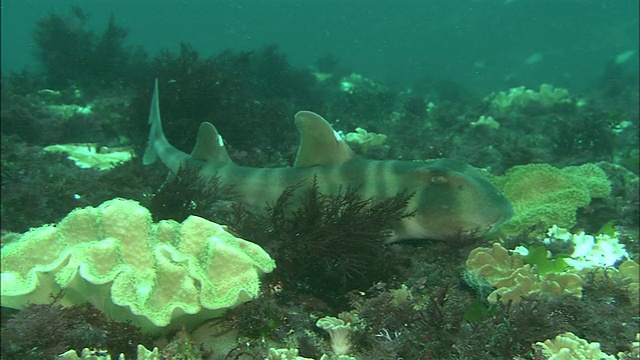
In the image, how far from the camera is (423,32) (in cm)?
8062

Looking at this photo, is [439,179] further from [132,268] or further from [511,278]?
[132,268]

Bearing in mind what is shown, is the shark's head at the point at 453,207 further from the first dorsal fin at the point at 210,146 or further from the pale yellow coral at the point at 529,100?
the pale yellow coral at the point at 529,100

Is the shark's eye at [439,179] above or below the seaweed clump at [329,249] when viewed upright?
above

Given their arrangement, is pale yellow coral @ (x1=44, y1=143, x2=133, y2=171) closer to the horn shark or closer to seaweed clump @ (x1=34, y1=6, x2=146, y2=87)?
the horn shark

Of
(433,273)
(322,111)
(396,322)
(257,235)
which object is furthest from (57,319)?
(322,111)

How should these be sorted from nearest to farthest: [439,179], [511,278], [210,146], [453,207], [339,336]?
1. [339,336]
2. [511,278]
3. [453,207]
4. [439,179]
5. [210,146]

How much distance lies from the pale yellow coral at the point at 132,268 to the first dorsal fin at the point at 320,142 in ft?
7.07

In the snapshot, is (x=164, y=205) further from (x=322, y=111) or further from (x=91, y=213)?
(x=322, y=111)

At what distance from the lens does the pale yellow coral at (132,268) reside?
8.74 ft

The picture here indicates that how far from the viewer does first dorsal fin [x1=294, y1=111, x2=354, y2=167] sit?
196 inches

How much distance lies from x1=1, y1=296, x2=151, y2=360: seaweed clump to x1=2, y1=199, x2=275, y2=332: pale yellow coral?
78 mm

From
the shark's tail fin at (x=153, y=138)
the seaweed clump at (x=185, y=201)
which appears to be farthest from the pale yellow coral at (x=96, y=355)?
the shark's tail fin at (x=153, y=138)

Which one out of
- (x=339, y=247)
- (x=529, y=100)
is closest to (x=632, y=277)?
(x=339, y=247)

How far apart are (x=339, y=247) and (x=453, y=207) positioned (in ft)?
4.27
